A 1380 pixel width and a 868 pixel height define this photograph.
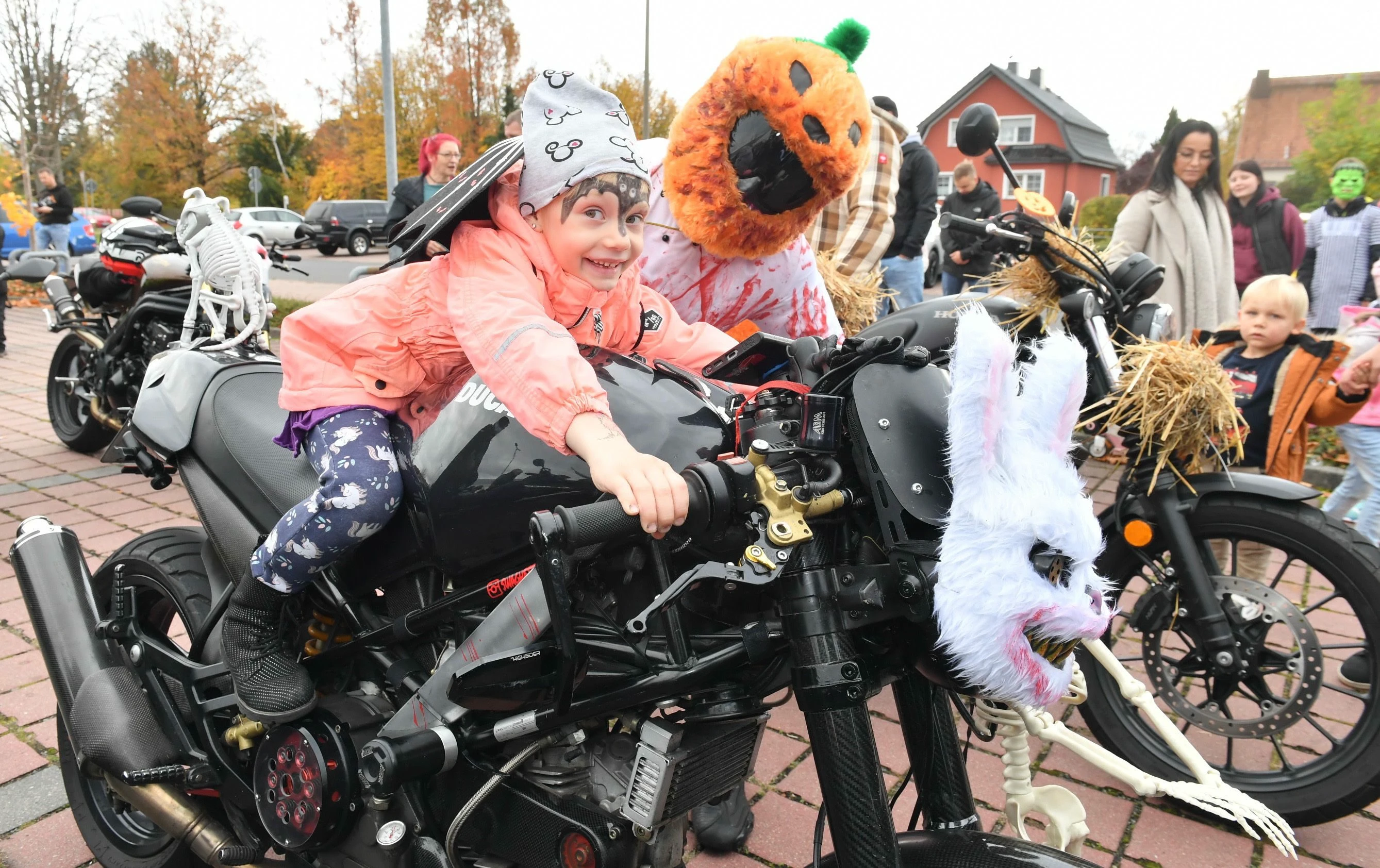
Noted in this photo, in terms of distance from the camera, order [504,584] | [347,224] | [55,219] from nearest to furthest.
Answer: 1. [504,584]
2. [55,219]
3. [347,224]

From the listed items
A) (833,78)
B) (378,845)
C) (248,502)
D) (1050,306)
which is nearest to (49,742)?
(248,502)

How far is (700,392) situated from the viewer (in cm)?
148

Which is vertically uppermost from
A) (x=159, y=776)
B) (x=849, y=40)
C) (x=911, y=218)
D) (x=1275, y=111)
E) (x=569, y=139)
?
(x=1275, y=111)

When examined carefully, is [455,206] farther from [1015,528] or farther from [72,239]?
[72,239]

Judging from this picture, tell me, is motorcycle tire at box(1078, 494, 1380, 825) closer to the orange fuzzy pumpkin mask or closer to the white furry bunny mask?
the orange fuzzy pumpkin mask

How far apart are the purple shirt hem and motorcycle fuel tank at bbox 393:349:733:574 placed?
0.22 m

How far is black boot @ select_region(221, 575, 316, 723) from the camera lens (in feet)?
5.94

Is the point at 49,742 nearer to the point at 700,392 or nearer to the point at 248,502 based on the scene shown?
the point at 248,502

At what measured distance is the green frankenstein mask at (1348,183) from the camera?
246 inches

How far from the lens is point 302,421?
184 cm

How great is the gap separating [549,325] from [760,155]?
3.26 ft

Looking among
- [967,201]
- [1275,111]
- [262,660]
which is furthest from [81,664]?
[1275,111]

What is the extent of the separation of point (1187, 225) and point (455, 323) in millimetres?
4096

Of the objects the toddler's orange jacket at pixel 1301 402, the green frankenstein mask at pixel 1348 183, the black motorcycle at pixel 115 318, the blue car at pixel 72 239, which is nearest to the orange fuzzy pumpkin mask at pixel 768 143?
the toddler's orange jacket at pixel 1301 402
